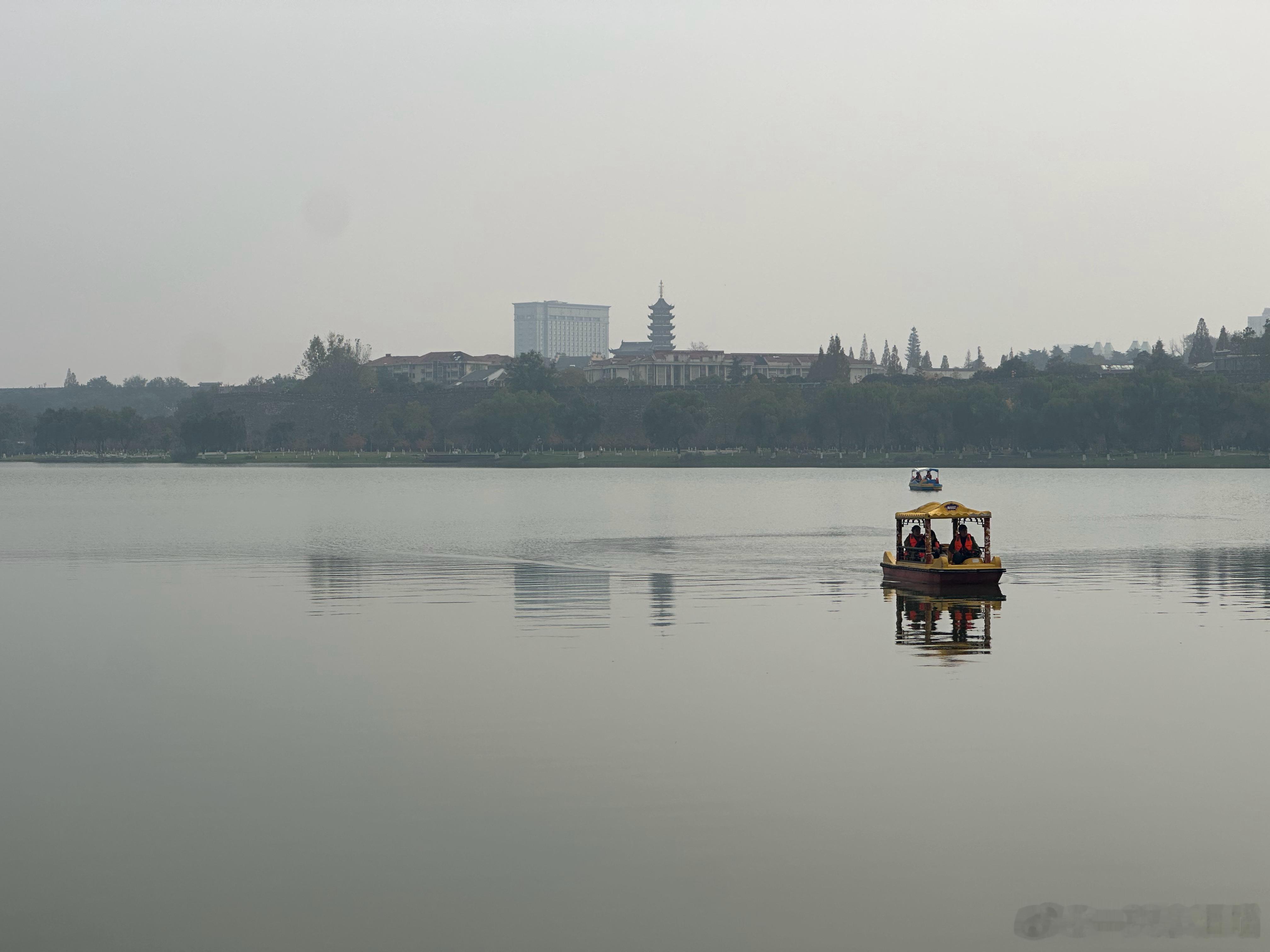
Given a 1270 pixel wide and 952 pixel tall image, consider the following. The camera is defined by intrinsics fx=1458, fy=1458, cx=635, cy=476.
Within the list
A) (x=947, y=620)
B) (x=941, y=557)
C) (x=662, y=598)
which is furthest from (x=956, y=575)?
(x=662, y=598)

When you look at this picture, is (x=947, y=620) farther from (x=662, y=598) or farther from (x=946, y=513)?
(x=662, y=598)

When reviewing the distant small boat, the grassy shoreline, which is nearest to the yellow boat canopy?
the distant small boat

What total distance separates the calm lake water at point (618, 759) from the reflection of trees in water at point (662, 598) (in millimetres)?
221

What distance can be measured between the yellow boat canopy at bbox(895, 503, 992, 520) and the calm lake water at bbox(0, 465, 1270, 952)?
2.33 metres

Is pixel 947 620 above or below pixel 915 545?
below

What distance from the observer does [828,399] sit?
17688 centimetres

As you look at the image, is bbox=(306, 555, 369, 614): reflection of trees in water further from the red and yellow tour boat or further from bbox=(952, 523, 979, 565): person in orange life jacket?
bbox=(952, 523, 979, 565): person in orange life jacket

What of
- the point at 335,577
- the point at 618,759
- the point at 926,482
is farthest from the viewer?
the point at 926,482

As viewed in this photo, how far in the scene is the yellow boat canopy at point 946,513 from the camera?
1587 inches

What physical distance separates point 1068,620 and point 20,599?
26.7 meters

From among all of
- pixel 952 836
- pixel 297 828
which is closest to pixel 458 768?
pixel 297 828

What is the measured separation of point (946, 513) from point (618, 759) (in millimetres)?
23981

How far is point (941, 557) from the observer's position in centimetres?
3850

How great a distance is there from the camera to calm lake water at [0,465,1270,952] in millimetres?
13078
